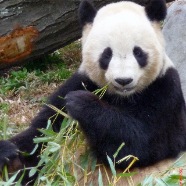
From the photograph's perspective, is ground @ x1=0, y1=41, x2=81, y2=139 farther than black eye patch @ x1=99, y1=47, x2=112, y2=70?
Yes

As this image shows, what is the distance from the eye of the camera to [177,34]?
24.3 ft

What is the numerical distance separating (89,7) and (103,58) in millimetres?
516

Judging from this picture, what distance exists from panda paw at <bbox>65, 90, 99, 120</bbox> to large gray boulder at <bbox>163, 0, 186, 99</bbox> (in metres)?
2.76

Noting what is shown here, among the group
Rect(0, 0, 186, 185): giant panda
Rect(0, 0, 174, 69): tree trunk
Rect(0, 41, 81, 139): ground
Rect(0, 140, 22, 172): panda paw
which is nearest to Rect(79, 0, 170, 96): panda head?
Rect(0, 0, 186, 185): giant panda

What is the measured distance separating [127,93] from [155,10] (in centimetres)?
70

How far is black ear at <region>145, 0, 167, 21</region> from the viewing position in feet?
15.4

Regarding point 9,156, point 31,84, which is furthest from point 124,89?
point 31,84

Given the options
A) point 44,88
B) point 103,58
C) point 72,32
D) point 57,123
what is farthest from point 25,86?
point 103,58

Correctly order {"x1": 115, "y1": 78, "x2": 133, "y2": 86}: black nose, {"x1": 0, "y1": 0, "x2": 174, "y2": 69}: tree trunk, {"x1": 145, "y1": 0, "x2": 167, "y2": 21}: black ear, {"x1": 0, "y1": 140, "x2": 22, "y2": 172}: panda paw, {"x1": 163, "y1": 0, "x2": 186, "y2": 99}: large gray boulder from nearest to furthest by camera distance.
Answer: {"x1": 115, "y1": 78, "x2": 133, "y2": 86}: black nose < {"x1": 0, "y1": 140, "x2": 22, "y2": 172}: panda paw < {"x1": 145, "y1": 0, "x2": 167, "y2": 21}: black ear < {"x1": 163, "y1": 0, "x2": 186, "y2": 99}: large gray boulder < {"x1": 0, "y1": 0, "x2": 174, "y2": 69}: tree trunk

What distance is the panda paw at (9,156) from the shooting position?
4590 mm

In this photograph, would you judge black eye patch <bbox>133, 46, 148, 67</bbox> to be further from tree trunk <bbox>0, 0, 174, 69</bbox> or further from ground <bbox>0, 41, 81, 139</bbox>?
tree trunk <bbox>0, 0, 174, 69</bbox>

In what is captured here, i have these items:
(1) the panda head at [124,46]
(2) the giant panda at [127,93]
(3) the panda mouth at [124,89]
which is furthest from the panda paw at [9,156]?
(3) the panda mouth at [124,89]

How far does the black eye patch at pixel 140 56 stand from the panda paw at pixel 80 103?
406 millimetres

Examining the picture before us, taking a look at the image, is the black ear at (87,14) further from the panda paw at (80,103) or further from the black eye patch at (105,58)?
the panda paw at (80,103)
